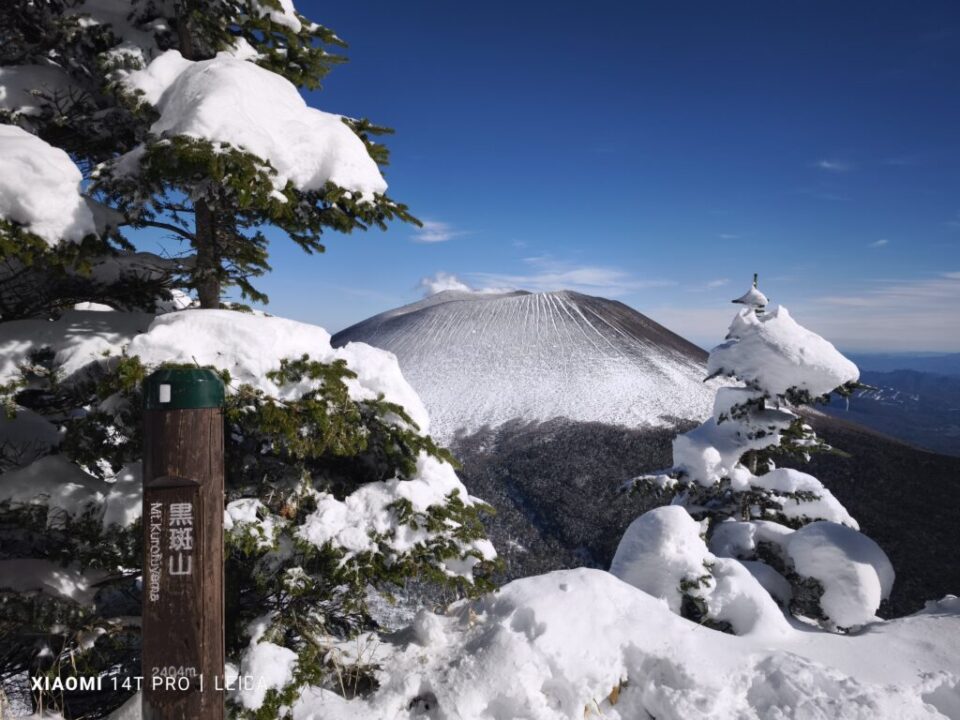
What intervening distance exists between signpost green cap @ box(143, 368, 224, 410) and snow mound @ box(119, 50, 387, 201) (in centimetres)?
185

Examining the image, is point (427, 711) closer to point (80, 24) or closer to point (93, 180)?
point (93, 180)

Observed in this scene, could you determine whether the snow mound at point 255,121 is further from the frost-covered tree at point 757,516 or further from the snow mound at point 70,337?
the frost-covered tree at point 757,516

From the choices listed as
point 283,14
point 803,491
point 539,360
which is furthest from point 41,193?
point 539,360

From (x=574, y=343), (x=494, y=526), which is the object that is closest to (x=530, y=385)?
(x=574, y=343)

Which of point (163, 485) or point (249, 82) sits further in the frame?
point (249, 82)

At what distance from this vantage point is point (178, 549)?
2.91 meters

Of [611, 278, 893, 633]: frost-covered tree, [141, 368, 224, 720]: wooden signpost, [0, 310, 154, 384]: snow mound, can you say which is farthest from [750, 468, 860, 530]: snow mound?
[0, 310, 154, 384]: snow mound

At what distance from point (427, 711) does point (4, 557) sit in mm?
3967

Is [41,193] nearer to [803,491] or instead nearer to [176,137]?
[176,137]

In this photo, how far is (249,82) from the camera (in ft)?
14.2

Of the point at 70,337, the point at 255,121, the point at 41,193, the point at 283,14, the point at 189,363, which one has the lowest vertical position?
the point at 189,363

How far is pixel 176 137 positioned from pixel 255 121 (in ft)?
2.05

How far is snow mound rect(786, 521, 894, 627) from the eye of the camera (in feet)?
20.3

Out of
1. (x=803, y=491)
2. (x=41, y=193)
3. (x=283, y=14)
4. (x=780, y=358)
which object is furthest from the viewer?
(x=803, y=491)
